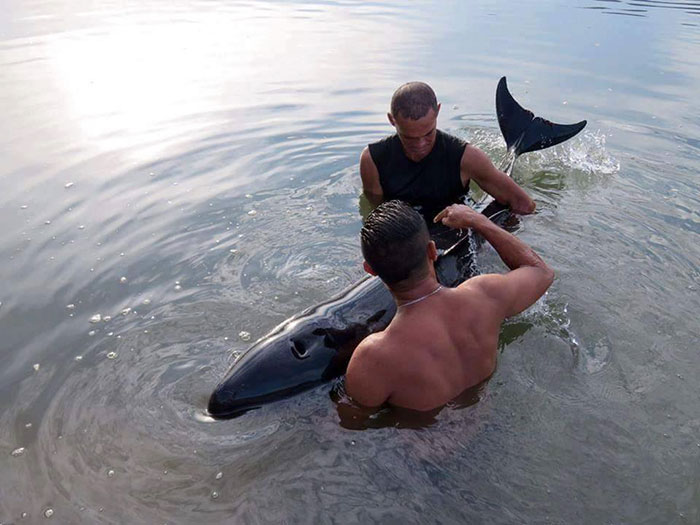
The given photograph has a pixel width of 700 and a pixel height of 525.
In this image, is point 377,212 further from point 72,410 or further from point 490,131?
point 490,131

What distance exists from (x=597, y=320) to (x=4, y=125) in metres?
7.65

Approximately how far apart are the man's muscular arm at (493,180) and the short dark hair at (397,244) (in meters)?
2.49

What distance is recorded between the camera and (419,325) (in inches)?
114

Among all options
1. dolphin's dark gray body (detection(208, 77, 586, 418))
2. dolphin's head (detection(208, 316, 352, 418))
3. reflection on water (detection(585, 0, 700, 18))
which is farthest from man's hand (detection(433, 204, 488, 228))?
reflection on water (detection(585, 0, 700, 18))

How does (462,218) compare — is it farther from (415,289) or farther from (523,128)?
(523,128)

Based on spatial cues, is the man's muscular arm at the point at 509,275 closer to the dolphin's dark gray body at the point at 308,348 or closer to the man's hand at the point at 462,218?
the man's hand at the point at 462,218

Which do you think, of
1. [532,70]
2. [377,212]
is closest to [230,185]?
[377,212]

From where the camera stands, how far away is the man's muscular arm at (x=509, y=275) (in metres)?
3.13

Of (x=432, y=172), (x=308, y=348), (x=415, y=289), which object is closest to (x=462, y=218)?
(x=415, y=289)

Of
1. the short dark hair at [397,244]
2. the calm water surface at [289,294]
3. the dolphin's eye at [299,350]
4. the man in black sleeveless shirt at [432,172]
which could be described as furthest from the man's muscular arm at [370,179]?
the short dark hair at [397,244]

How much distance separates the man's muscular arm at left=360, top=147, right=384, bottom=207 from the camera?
18.1 ft

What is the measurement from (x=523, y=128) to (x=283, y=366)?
4.24 m

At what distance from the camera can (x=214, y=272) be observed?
511cm

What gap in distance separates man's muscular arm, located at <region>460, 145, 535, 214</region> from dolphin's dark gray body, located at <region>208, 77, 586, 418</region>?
122 cm
